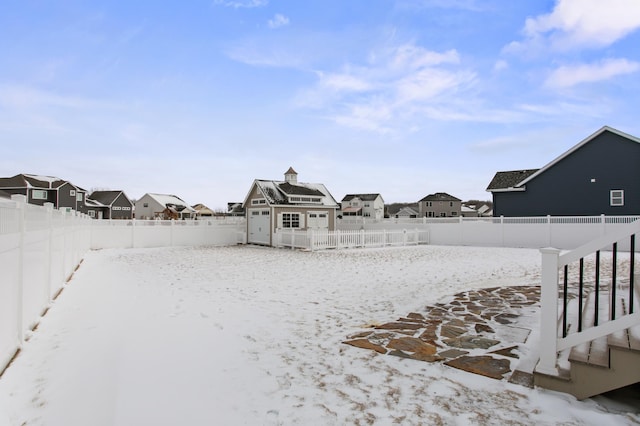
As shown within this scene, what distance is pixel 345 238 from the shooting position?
18.9 meters

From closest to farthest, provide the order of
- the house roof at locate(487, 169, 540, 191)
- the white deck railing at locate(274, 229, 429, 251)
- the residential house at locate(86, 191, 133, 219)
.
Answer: the white deck railing at locate(274, 229, 429, 251)
the house roof at locate(487, 169, 540, 191)
the residential house at locate(86, 191, 133, 219)

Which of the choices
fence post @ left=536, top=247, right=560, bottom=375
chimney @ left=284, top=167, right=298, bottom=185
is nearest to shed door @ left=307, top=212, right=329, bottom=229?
chimney @ left=284, top=167, right=298, bottom=185

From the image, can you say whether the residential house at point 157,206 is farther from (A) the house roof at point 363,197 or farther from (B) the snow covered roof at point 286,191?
(B) the snow covered roof at point 286,191

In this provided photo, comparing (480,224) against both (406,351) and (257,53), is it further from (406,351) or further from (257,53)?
(406,351)

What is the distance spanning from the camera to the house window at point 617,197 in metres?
19.0

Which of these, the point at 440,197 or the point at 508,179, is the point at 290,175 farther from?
the point at 440,197

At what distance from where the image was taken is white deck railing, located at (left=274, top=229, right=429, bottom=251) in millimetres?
18047

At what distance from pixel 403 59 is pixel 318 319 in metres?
10.4

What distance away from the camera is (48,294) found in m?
5.96

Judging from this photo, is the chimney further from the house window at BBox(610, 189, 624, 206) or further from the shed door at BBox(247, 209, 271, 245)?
the house window at BBox(610, 189, 624, 206)

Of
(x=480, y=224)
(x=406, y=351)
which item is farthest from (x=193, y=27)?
(x=480, y=224)

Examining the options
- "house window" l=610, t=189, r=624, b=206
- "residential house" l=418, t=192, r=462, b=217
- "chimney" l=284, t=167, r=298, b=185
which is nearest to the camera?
"house window" l=610, t=189, r=624, b=206

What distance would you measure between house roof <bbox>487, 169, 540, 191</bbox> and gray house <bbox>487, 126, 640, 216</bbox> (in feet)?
1.26

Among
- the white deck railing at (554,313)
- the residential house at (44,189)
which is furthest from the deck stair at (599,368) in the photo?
the residential house at (44,189)
